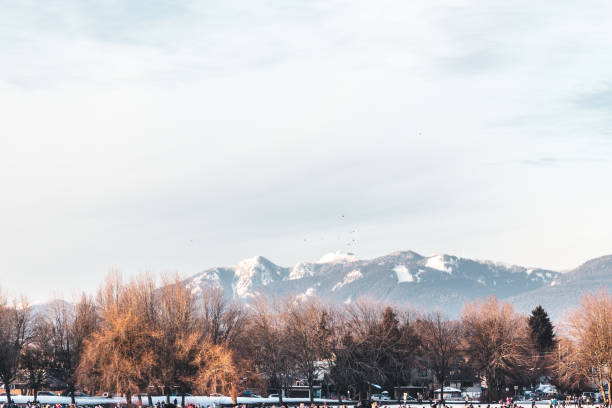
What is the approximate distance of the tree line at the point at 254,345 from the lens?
92875 millimetres

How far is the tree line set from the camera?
92.9 metres

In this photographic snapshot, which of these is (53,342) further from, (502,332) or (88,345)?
(502,332)

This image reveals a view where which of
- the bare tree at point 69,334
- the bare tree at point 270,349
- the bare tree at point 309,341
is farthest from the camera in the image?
the bare tree at point 309,341

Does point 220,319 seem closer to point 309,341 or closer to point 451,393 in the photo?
point 309,341

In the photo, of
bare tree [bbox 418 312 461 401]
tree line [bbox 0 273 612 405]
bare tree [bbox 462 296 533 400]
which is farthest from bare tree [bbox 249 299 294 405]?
bare tree [bbox 462 296 533 400]

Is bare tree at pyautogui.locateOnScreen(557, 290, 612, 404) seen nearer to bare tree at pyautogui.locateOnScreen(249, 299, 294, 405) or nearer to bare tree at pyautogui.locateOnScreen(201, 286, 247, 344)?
bare tree at pyautogui.locateOnScreen(249, 299, 294, 405)

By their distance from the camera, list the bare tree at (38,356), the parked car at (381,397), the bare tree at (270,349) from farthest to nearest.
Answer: the parked car at (381,397) → the bare tree at (270,349) → the bare tree at (38,356)

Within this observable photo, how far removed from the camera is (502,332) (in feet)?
415

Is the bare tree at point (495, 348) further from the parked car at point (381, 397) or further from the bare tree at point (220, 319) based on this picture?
the bare tree at point (220, 319)

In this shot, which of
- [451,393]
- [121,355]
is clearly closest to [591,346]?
[451,393]

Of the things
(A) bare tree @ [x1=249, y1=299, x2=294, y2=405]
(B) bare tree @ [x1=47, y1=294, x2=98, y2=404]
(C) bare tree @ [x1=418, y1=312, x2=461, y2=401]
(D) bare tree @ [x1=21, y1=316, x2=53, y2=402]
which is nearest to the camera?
(B) bare tree @ [x1=47, y1=294, x2=98, y2=404]

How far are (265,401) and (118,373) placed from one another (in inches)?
1244

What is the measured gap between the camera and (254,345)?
117 metres

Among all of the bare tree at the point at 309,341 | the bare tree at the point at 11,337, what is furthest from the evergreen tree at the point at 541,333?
the bare tree at the point at 11,337
